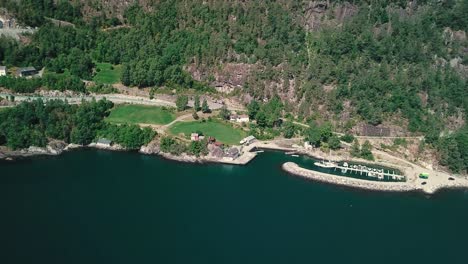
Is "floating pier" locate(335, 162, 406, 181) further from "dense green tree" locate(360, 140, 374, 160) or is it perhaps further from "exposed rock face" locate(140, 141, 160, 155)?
"exposed rock face" locate(140, 141, 160, 155)

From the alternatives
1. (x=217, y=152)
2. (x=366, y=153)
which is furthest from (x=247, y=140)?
(x=366, y=153)

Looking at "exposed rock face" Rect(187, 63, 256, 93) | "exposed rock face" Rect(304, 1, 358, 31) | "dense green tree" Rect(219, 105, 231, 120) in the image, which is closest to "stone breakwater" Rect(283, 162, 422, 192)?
"dense green tree" Rect(219, 105, 231, 120)

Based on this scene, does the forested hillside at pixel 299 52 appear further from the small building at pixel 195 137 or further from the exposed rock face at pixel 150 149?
the exposed rock face at pixel 150 149

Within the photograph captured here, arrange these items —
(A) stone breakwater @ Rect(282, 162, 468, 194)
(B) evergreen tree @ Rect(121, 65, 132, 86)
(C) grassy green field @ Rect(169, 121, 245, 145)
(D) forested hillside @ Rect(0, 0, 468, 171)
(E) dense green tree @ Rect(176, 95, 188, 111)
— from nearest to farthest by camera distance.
→ (A) stone breakwater @ Rect(282, 162, 468, 194) → (C) grassy green field @ Rect(169, 121, 245, 145) → (D) forested hillside @ Rect(0, 0, 468, 171) → (E) dense green tree @ Rect(176, 95, 188, 111) → (B) evergreen tree @ Rect(121, 65, 132, 86)

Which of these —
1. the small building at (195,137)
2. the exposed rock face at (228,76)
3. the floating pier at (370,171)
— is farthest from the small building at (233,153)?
the exposed rock face at (228,76)

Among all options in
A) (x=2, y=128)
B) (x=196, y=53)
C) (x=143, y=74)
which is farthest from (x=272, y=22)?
(x=2, y=128)
